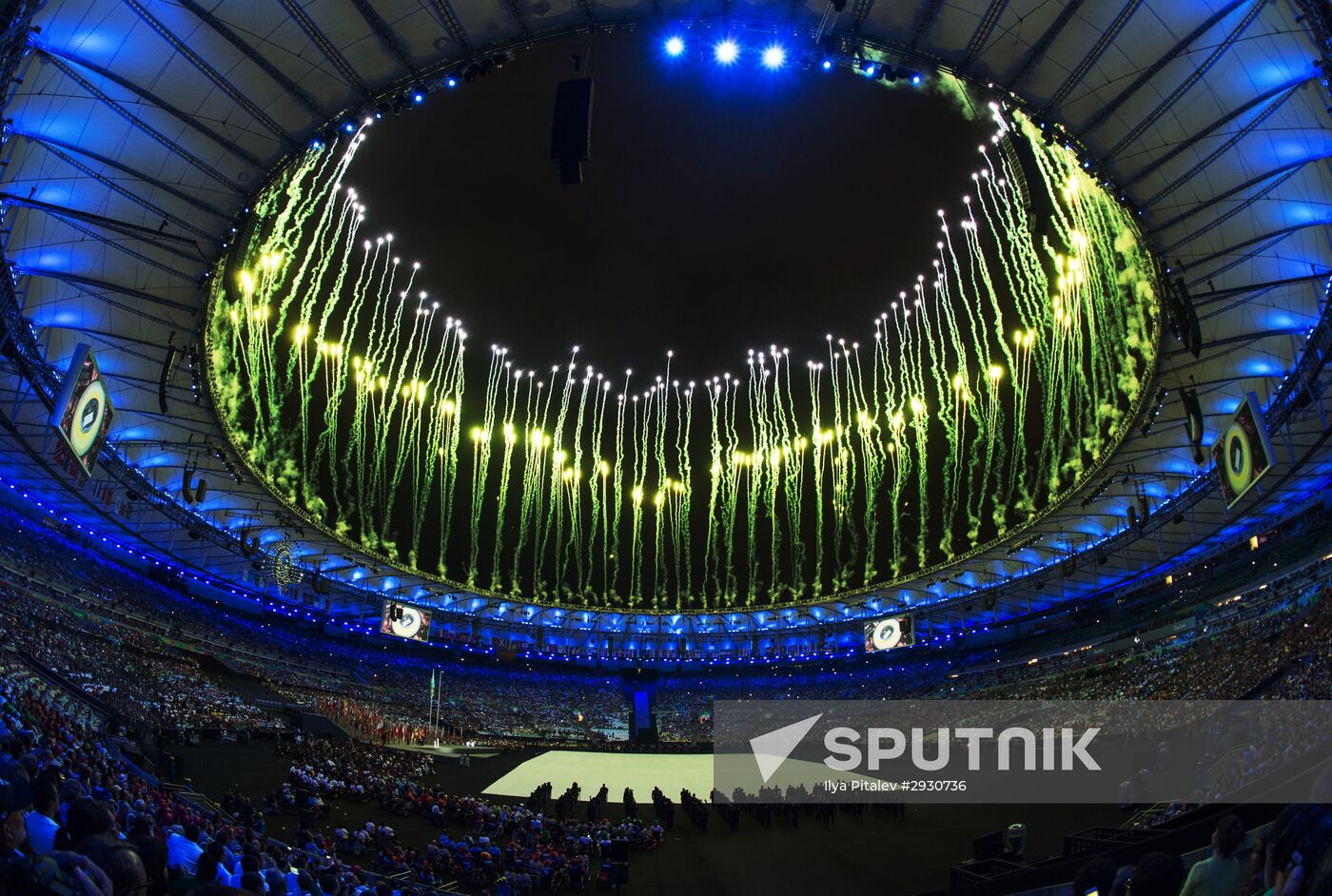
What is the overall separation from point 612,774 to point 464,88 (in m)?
32.8

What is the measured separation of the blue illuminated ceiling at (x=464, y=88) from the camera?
1998 cm

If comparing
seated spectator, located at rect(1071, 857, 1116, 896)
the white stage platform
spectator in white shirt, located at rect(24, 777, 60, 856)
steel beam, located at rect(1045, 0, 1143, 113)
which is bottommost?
the white stage platform

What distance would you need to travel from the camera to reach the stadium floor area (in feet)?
65.3

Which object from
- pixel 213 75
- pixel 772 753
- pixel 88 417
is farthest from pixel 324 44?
pixel 772 753

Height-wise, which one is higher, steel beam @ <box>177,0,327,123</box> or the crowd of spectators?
steel beam @ <box>177,0,327,123</box>

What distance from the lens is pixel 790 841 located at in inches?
989

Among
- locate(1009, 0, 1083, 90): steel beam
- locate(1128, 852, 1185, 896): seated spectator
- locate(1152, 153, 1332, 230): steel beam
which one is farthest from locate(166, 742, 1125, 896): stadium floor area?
locate(1009, 0, 1083, 90): steel beam

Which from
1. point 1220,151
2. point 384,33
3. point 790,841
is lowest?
point 790,841

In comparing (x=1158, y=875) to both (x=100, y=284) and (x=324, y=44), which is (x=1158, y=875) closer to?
(x=324, y=44)

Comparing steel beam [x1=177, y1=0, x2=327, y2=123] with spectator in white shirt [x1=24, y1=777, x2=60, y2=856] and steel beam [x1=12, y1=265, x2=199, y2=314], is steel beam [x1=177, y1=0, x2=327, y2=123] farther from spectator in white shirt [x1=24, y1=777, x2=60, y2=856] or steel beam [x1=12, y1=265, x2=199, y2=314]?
spectator in white shirt [x1=24, y1=777, x2=60, y2=856]

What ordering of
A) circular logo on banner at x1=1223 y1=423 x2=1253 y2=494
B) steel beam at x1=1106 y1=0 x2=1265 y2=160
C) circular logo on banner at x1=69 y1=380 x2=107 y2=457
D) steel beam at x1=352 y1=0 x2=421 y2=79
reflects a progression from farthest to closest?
circular logo on banner at x1=1223 y1=423 x2=1253 y2=494, circular logo on banner at x1=69 y1=380 x2=107 y2=457, steel beam at x1=352 y1=0 x2=421 y2=79, steel beam at x1=1106 y1=0 x2=1265 y2=160

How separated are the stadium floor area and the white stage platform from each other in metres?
6.35

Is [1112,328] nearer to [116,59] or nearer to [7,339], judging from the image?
[116,59]

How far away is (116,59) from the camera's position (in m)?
20.5
